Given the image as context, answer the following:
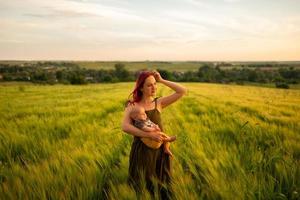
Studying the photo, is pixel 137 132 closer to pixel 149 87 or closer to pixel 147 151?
pixel 147 151

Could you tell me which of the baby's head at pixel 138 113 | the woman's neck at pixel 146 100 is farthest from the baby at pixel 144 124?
the woman's neck at pixel 146 100

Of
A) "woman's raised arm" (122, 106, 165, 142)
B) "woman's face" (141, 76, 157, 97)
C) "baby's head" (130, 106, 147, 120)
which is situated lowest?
"woman's raised arm" (122, 106, 165, 142)

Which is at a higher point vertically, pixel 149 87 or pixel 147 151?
pixel 149 87

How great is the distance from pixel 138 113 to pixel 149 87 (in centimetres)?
26

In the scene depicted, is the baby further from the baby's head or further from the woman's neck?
the woman's neck

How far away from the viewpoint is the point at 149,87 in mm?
2705

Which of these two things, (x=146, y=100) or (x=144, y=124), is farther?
(x=146, y=100)

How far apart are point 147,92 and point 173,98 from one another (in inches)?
14.8

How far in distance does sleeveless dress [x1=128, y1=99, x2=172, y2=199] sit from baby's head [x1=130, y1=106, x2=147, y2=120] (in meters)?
0.10

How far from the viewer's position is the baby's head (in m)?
2.66

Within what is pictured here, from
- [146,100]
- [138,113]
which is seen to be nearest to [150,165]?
[138,113]

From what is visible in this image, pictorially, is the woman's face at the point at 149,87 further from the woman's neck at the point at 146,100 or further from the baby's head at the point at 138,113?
the baby's head at the point at 138,113

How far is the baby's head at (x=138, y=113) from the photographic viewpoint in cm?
266

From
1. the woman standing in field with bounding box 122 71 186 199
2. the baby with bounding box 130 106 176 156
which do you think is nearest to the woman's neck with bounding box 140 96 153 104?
the woman standing in field with bounding box 122 71 186 199
